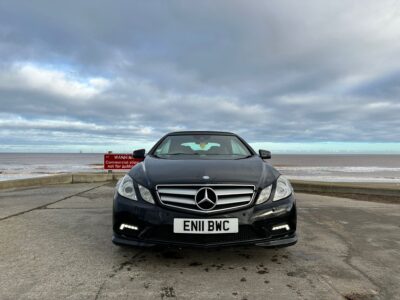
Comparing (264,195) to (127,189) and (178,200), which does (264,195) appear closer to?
(178,200)

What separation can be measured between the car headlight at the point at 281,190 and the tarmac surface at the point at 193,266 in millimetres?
661

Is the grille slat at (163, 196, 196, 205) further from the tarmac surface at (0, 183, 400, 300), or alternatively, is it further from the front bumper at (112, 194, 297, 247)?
the tarmac surface at (0, 183, 400, 300)

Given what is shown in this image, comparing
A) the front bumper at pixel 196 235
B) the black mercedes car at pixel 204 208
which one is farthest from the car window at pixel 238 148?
the front bumper at pixel 196 235

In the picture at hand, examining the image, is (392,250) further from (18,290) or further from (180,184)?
(18,290)

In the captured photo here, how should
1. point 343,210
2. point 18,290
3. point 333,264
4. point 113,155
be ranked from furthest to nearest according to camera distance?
point 113,155
point 343,210
point 333,264
point 18,290

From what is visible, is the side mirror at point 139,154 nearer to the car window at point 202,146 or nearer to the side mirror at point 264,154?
the car window at point 202,146

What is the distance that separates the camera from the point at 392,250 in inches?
146

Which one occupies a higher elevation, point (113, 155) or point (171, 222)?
point (113, 155)

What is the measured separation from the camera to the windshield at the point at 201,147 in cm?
431

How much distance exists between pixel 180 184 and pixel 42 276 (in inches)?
56.3

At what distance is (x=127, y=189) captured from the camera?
321cm

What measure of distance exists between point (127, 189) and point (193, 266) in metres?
0.97

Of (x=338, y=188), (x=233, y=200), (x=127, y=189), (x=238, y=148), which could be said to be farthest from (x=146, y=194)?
(x=338, y=188)

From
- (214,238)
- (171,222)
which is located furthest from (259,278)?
(171,222)
